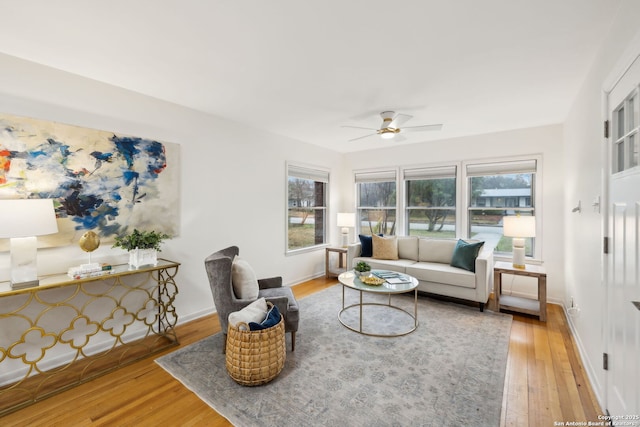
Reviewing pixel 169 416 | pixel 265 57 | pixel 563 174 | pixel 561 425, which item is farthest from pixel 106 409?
pixel 563 174

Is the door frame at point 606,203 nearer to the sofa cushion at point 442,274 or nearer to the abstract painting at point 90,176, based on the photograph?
the sofa cushion at point 442,274

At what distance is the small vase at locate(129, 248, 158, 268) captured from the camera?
256 centimetres

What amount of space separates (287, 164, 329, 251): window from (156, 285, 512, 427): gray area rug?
1988 millimetres

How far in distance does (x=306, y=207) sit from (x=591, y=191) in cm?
387

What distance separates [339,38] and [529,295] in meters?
4.40

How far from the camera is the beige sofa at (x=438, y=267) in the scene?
356 centimetres

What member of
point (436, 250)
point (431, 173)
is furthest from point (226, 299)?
point (431, 173)

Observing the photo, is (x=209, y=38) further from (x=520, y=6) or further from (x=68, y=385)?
(x=68, y=385)

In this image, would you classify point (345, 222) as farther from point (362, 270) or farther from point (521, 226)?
point (521, 226)

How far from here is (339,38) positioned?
1.94 metres

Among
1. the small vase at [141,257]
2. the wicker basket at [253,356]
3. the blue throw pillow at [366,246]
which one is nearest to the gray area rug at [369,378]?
the wicker basket at [253,356]

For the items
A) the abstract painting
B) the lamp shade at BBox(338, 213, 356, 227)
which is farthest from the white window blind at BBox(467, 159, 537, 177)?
the abstract painting

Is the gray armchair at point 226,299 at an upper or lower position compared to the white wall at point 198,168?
lower

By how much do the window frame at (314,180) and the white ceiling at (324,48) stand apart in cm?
163
